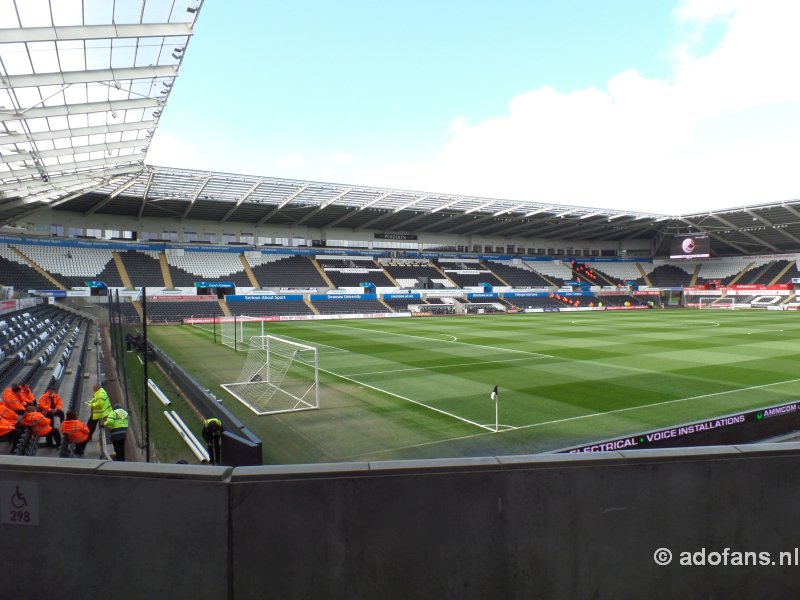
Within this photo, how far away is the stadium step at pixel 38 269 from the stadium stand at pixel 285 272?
17.9m

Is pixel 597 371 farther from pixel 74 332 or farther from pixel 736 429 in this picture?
pixel 74 332

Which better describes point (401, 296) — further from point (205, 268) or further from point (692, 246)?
point (692, 246)

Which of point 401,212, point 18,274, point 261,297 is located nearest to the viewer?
point 18,274

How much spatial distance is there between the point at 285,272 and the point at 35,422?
49.6m

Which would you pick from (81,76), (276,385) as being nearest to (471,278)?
(276,385)

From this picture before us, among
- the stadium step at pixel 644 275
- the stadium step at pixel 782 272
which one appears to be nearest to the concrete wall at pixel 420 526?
the stadium step at pixel 782 272

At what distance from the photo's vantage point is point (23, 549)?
104 inches

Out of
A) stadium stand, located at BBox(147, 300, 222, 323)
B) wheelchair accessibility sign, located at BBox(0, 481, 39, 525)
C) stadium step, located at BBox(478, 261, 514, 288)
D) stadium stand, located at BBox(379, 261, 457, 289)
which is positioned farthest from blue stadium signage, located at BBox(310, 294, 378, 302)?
wheelchair accessibility sign, located at BBox(0, 481, 39, 525)

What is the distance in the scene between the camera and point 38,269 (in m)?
45.3

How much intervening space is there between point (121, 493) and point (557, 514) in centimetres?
221

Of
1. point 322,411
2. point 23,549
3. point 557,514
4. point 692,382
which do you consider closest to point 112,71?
point 322,411

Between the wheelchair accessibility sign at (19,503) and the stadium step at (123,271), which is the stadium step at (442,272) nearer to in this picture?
the stadium step at (123,271)

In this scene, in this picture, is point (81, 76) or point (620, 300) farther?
point (620, 300)

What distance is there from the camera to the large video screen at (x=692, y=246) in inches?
2313
